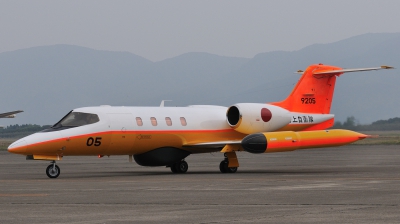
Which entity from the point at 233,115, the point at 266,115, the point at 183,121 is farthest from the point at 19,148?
the point at 266,115

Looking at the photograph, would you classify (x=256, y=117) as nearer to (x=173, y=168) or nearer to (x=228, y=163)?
(x=228, y=163)

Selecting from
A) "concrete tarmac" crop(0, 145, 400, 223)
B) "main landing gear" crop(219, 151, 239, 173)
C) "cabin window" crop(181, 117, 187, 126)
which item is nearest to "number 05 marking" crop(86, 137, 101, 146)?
"concrete tarmac" crop(0, 145, 400, 223)

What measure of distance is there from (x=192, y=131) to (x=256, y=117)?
2.65 meters

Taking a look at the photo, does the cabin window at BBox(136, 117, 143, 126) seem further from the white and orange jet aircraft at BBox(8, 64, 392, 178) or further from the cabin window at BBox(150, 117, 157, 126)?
the cabin window at BBox(150, 117, 157, 126)

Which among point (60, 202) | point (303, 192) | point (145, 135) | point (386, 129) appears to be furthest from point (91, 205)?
point (386, 129)

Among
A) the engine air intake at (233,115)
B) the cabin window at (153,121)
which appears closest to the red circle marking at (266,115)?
the engine air intake at (233,115)

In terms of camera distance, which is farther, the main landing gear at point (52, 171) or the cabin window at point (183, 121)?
the cabin window at point (183, 121)

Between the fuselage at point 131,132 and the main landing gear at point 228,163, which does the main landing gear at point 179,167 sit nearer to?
the fuselage at point 131,132

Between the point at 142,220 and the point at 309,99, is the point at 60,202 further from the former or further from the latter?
the point at 309,99

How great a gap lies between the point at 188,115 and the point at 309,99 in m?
5.64

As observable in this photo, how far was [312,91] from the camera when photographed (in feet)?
120

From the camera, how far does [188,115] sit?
112 ft

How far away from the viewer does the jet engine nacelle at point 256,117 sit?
3409 centimetres

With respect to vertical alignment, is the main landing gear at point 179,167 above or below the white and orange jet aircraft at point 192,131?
below
